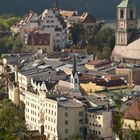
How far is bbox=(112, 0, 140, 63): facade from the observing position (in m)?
30.9

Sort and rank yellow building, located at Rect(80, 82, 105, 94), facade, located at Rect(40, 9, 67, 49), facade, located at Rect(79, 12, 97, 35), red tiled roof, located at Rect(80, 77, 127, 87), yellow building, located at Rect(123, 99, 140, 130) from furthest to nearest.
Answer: facade, located at Rect(79, 12, 97, 35)
facade, located at Rect(40, 9, 67, 49)
red tiled roof, located at Rect(80, 77, 127, 87)
yellow building, located at Rect(80, 82, 105, 94)
yellow building, located at Rect(123, 99, 140, 130)

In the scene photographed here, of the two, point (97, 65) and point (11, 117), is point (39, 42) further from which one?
point (11, 117)

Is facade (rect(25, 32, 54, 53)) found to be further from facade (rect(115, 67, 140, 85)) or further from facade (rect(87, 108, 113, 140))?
facade (rect(87, 108, 113, 140))

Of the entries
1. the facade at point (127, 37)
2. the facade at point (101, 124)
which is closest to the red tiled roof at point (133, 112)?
the facade at point (101, 124)

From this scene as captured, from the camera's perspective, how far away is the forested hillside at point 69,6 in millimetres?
56031

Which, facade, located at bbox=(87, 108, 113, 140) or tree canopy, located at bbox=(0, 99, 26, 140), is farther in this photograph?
tree canopy, located at bbox=(0, 99, 26, 140)

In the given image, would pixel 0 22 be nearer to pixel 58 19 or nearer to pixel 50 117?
pixel 58 19

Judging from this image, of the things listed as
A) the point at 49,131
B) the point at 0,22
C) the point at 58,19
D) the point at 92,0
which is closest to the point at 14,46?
the point at 58,19

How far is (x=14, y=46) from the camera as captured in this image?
34031mm

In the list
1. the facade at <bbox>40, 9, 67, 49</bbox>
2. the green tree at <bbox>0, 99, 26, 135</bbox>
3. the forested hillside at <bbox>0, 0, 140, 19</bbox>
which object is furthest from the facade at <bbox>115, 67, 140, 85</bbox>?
the forested hillside at <bbox>0, 0, 140, 19</bbox>

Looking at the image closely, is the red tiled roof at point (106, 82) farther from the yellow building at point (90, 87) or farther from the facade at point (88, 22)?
the facade at point (88, 22)

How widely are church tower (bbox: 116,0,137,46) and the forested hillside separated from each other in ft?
71.6

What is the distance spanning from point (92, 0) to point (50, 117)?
1617 inches

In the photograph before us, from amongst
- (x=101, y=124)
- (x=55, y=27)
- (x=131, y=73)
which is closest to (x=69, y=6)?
(x=55, y=27)
